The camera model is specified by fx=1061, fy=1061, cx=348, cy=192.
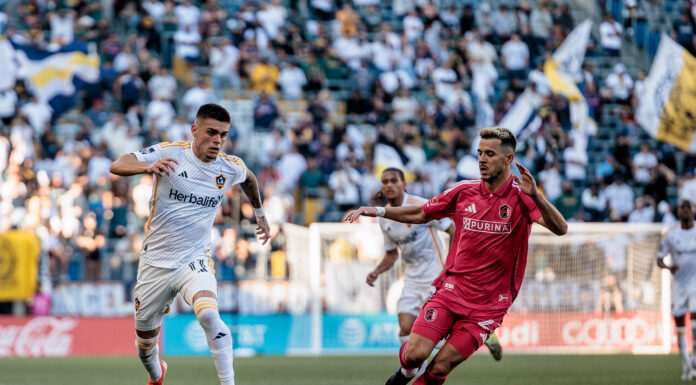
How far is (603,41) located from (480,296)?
23.5m

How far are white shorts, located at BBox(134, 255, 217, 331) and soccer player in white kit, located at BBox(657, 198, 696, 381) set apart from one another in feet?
28.3

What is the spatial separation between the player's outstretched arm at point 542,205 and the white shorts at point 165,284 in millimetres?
3071

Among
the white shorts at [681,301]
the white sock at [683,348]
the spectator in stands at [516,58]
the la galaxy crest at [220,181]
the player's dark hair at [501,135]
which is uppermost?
the spectator in stands at [516,58]

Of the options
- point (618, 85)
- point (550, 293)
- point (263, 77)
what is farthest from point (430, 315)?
point (618, 85)

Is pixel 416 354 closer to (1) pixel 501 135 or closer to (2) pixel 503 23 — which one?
(1) pixel 501 135

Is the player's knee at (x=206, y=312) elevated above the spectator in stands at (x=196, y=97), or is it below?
below

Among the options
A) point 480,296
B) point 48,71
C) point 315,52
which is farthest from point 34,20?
point 480,296

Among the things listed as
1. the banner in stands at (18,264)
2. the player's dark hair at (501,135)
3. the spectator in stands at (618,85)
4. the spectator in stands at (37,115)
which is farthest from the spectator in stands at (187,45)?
the player's dark hair at (501,135)

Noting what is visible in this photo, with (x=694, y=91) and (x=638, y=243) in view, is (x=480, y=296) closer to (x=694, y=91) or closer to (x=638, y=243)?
(x=638, y=243)

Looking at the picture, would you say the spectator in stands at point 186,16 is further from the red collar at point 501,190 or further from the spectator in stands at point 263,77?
the red collar at point 501,190

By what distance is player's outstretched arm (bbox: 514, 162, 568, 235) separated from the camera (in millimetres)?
8148

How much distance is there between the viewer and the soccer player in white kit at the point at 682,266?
626 inches

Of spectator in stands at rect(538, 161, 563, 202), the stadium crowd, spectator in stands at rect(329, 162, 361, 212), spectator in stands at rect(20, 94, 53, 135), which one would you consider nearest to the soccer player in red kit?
the stadium crowd

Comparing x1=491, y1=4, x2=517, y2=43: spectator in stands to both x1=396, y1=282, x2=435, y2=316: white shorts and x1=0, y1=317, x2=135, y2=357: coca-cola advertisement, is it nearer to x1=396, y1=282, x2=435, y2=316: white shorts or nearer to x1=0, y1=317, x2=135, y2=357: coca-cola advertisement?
x1=0, y1=317, x2=135, y2=357: coca-cola advertisement
